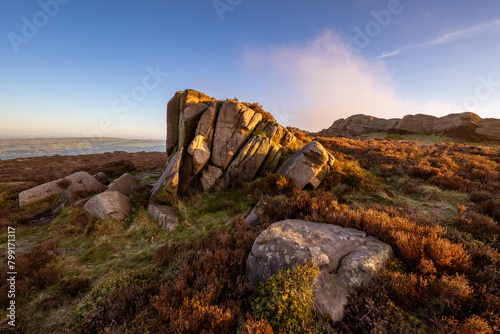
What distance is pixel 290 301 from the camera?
3.34 m

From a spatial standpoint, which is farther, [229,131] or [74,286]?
[229,131]

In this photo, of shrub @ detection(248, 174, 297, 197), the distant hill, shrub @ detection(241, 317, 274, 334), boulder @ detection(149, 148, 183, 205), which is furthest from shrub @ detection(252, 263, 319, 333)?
the distant hill

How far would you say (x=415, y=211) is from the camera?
25.5 ft

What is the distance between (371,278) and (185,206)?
31.1 feet

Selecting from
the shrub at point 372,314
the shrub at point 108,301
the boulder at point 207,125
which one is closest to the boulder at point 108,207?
the shrub at point 108,301

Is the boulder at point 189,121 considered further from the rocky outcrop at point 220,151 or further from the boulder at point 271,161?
the boulder at point 271,161

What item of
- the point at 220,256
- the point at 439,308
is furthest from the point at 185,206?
the point at 439,308

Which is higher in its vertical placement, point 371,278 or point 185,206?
point 371,278

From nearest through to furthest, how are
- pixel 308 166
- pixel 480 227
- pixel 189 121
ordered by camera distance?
pixel 480 227, pixel 308 166, pixel 189 121

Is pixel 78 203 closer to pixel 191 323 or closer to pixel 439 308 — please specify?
pixel 191 323

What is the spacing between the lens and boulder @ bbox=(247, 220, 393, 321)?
3.55 meters

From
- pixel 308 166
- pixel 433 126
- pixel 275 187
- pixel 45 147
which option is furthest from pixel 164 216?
pixel 45 147

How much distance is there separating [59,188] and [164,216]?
36.7 feet

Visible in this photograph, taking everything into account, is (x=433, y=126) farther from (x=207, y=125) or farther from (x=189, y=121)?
(x=189, y=121)
